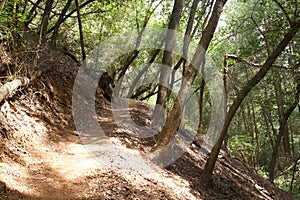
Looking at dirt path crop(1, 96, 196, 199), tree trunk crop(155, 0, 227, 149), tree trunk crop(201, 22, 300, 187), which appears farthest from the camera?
tree trunk crop(155, 0, 227, 149)

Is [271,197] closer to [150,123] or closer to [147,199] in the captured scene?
[150,123]

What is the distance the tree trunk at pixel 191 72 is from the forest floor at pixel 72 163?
1005mm

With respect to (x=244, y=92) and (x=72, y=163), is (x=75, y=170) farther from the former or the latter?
(x=244, y=92)

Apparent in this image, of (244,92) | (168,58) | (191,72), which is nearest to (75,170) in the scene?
(191,72)

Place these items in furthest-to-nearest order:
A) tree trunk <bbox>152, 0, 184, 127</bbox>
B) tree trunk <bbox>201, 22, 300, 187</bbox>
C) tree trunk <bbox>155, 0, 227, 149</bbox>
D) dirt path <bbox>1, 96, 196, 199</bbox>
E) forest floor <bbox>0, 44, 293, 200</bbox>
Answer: tree trunk <bbox>152, 0, 184, 127</bbox>, tree trunk <bbox>155, 0, 227, 149</bbox>, tree trunk <bbox>201, 22, 300, 187</bbox>, forest floor <bbox>0, 44, 293, 200</bbox>, dirt path <bbox>1, 96, 196, 199</bbox>

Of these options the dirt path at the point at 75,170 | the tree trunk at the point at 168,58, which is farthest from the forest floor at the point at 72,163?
the tree trunk at the point at 168,58

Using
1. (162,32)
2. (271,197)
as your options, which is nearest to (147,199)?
(271,197)

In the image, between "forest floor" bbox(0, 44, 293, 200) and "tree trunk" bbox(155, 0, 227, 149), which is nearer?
"forest floor" bbox(0, 44, 293, 200)

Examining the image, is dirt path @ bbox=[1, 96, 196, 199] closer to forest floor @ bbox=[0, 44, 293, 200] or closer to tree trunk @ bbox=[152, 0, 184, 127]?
forest floor @ bbox=[0, 44, 293, 200]

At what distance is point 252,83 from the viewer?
714cm

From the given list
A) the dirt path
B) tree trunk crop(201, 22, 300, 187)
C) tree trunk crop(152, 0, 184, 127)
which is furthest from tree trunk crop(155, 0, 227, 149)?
tree trunk crop(152, 0, 184, 127)

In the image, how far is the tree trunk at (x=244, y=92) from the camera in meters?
6.83

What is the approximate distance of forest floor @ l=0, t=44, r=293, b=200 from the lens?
4.96 meters

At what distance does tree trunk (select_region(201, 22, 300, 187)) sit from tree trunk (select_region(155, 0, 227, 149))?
4.17 feet
